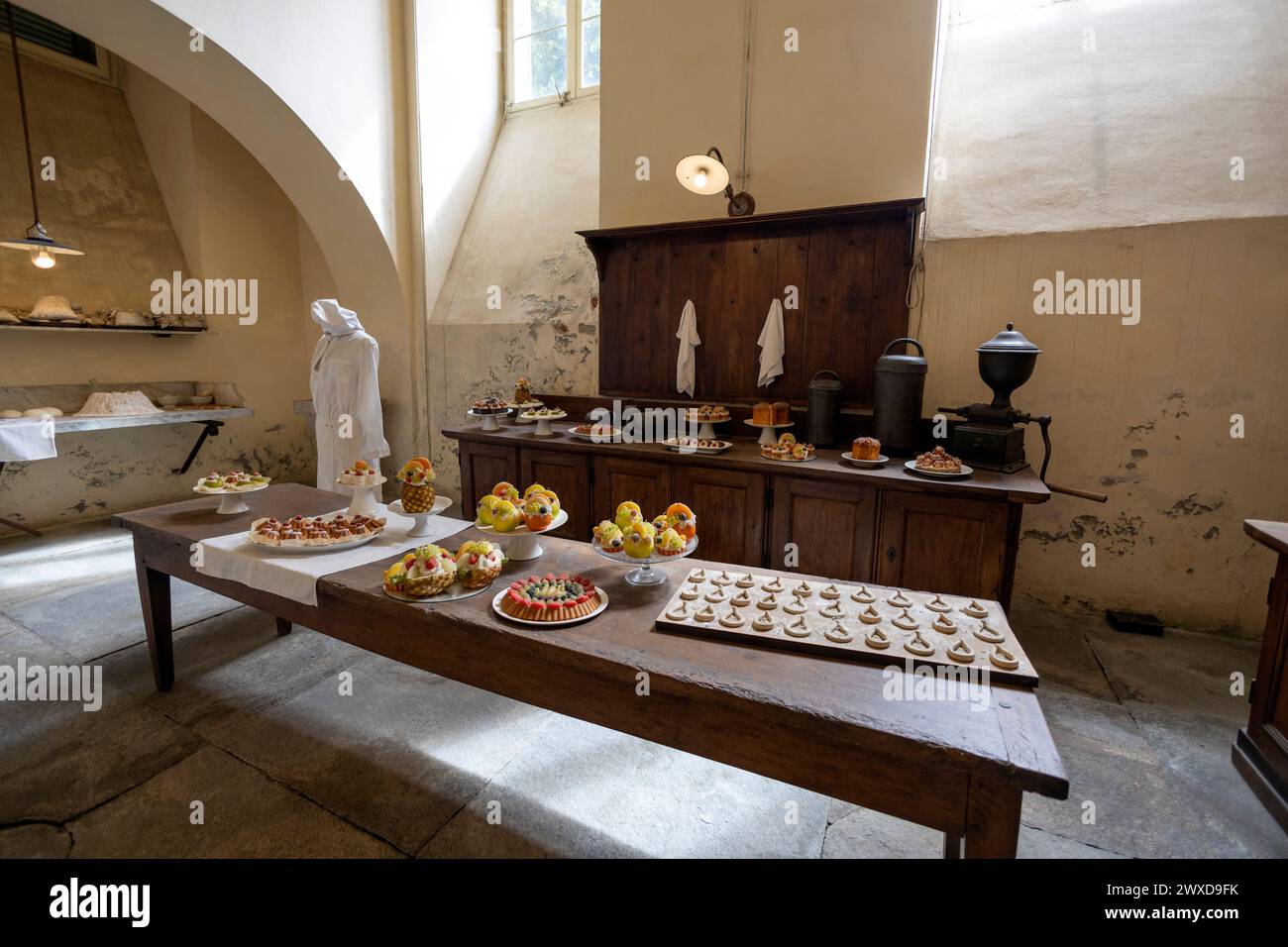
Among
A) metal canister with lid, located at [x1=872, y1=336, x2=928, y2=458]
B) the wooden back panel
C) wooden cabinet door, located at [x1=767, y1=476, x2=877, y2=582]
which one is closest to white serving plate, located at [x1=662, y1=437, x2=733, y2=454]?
wooden cabinet door, located at [x1=767, y1=476, x2=877, y2=582]

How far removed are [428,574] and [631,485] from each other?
98.6 inches

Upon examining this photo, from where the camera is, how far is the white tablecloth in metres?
2.29

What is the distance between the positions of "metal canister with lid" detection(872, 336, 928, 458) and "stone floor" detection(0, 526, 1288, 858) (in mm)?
1491

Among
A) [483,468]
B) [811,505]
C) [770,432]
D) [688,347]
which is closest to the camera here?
[811,505]

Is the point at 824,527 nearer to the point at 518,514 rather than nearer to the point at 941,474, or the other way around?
the point at 941,474

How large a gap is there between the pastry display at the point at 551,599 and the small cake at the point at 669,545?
0.27m

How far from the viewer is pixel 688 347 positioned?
16.6 feet

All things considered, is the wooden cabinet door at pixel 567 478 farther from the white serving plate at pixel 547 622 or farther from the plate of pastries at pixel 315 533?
the white serving plate at pixel 547 622

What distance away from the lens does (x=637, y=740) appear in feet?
9.14

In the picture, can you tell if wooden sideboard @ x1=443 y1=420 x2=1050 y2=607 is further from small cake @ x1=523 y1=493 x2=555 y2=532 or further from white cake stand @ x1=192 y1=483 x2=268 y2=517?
white cake stand @ x1=192 y1=483 x2=268 y2=517

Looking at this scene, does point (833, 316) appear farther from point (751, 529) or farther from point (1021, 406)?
point (751, 529)

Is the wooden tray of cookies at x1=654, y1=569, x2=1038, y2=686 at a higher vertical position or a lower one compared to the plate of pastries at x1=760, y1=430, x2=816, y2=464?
lower

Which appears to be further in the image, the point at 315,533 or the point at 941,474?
the point at 941,474

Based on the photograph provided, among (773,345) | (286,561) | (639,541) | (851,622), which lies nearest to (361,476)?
(286,561)
